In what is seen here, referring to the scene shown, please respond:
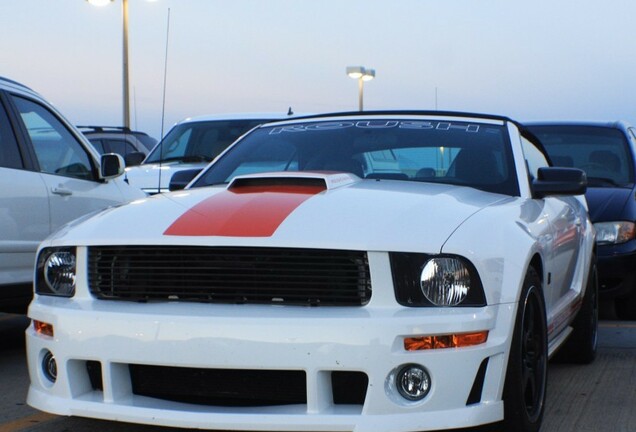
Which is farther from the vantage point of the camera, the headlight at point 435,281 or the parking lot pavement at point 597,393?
the parking lot pavement at point 597,393

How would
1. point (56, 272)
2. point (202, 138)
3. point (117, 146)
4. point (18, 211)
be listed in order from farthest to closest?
point (117, 146), point (202, 138), point (18, 211), point (56, 272)

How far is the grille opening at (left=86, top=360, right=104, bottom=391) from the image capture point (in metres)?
4.01

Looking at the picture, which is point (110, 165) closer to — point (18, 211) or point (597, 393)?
point (18, 211)

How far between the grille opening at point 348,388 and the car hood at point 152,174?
7.46 metres

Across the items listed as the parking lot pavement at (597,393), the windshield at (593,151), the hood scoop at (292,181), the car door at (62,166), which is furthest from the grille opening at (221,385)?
the windshield at (593,151)

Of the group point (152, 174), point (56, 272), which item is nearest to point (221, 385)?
point (56, 272)

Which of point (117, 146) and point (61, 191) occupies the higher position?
point (61, 191)

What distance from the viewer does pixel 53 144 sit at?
23.8 ft

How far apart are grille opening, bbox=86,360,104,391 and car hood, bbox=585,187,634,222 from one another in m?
5.22

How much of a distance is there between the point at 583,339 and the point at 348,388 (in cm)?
286

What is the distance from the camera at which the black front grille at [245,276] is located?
151 inches

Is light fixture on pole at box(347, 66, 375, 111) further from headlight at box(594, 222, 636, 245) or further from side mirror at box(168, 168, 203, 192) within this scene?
side mirror at box(168, 168, 203, 192)

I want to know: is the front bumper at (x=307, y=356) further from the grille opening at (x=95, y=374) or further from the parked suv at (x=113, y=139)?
the parked suv at (x=113, y=139)

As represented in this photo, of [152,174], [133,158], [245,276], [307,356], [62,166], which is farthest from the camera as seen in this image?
[152,174]
